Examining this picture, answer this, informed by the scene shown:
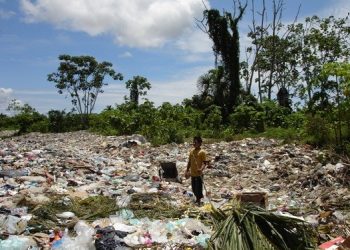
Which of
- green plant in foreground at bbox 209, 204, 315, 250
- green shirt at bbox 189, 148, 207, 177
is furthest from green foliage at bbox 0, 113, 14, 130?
green plant in foreground at bbox 209, 204, 315, 250

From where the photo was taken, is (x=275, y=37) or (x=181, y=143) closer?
(x=181, y=143)

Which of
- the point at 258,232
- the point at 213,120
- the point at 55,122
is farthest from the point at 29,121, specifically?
the point at 258,232

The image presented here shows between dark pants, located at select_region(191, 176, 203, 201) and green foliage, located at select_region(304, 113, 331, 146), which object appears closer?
dark pants, located at select_region(191, 176, 203, 201)

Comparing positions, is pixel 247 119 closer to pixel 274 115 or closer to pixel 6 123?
pixel 274 115

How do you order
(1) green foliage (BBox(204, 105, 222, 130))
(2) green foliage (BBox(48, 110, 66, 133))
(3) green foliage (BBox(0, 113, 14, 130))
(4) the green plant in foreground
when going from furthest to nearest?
(3) green foliage (BBox(0, 113, 14, 130)) < (2) green foliage (BBox(48, 110, 66, 133)) < (1) green foliage (BBox(204, 105, 222, 130)) < (4) the green plant in foreground

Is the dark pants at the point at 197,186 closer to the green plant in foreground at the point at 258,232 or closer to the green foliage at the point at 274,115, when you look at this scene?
the green plant in foreground at the point at 258,232

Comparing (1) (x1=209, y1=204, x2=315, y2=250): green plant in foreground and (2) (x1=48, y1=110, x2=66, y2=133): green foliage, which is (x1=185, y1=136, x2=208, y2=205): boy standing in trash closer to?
(1) (x1=209, y1=204, x2=315, y2=250): green plant in foreground

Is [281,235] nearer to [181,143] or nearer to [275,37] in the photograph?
[181,143]

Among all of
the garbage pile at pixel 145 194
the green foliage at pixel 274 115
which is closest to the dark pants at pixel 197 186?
the garbage pile at pixel 145 194

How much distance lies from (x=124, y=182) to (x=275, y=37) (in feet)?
69.7

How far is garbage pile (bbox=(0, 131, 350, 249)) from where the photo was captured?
488cm

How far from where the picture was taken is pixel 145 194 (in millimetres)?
6766

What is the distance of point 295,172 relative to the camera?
911 centimetres

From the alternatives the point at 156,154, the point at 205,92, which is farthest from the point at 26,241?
the point at 205,92
